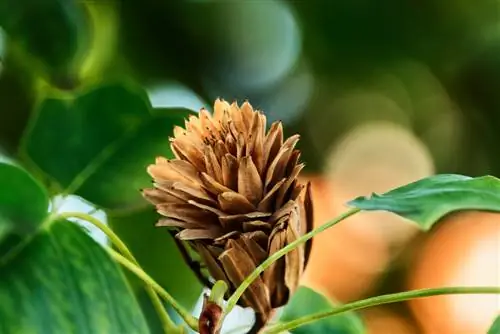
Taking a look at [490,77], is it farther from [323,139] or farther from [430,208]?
[430,208]

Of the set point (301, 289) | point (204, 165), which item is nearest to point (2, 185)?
point (204, 165)

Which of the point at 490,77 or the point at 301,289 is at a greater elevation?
the point at 490,77

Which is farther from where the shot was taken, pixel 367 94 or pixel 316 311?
pixel 367 94

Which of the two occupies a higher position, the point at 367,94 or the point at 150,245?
the point at 367,94

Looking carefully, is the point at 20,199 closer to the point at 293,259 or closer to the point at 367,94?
the point at 293,259

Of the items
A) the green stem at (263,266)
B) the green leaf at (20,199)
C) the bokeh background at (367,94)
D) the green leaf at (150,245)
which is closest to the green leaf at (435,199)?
the green stem at (263,266)

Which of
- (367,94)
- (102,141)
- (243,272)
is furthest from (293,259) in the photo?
(367,94)
